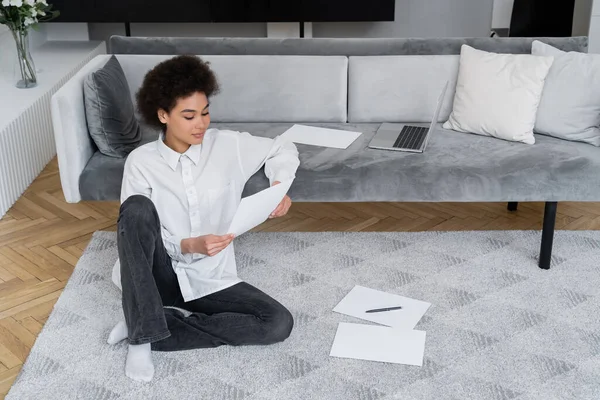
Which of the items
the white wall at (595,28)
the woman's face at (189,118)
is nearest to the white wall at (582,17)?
the white wall at (595,28)

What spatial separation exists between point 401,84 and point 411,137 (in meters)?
0.33

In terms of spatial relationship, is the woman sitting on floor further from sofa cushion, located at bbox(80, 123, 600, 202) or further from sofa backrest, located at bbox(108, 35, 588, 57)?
sofa backrest, located at bbox(108, 35, 588, 57)

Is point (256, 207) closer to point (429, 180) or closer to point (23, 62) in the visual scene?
point (429, 180)

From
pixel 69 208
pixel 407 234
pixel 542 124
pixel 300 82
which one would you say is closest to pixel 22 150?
pixel 69 208

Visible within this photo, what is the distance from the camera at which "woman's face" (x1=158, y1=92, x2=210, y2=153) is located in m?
2.32

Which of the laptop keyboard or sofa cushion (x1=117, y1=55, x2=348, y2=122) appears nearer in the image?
the laptop keyboard

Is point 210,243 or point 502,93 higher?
point 502,93

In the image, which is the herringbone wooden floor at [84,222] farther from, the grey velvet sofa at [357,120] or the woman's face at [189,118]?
the woman's face at [189,118]


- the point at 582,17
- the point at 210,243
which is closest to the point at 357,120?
the point at 210,243

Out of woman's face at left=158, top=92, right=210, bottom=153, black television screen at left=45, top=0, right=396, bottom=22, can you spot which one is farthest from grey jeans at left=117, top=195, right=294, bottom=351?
black television screen at left=45, top=0, right=396, bottom=22

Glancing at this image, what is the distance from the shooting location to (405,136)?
3.17 m

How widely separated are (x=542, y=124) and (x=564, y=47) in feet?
1.52

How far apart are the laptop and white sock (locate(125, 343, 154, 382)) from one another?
1.24m

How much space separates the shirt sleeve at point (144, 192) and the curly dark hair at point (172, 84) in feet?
0.56
